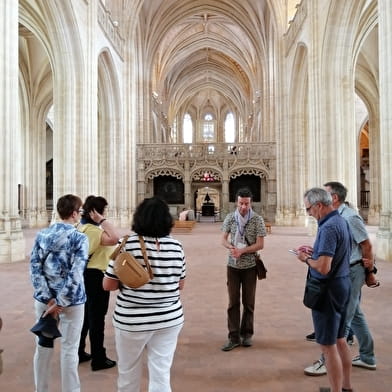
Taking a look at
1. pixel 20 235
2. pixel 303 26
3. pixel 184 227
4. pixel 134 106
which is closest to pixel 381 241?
pixel 20 235

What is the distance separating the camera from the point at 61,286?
2.49m

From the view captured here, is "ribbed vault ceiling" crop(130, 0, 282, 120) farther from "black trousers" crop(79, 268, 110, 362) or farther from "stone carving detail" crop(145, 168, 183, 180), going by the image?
"black trousers" crop(79, 268, 110, 362)


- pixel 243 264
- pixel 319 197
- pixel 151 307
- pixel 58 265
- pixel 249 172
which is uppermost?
pixel 249 172

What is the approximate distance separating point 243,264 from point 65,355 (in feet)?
6.25

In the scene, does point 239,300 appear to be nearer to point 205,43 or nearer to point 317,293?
point 317,293

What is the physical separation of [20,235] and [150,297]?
8408mm

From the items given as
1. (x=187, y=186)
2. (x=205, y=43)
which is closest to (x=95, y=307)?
(x=187, y=186)

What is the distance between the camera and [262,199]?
25922 mm

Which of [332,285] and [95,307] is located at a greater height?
[332,285]

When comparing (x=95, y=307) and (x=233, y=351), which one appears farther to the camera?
(x=233, y=351)

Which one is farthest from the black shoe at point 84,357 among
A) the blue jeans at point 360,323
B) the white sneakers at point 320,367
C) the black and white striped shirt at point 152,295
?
the blue jeans at point 360,323

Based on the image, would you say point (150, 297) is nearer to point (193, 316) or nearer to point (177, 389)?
point (177, 389)

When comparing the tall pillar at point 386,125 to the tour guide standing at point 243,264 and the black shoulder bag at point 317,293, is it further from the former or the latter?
the black shoulder bag at point 317,293

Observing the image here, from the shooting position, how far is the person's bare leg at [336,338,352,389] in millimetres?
2674
